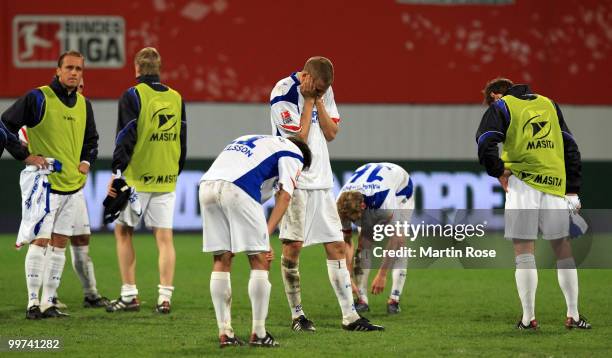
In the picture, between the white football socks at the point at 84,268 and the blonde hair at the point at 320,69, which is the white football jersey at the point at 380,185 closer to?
the blonde hair at the point at 320,69

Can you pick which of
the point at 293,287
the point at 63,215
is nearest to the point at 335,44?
the point at 63,215

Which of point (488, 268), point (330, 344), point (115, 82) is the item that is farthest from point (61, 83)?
point (115, 82)

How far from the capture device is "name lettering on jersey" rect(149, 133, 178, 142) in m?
9.50

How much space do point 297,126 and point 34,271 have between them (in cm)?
264

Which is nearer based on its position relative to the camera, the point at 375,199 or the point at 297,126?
the point at 297,126

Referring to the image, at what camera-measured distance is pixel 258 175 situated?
720 cm

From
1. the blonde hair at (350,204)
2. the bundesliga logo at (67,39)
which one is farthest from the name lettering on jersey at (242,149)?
the bundesliga logo at (67,39)

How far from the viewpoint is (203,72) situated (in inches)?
739

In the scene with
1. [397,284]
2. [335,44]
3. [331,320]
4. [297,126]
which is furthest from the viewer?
[335,44]

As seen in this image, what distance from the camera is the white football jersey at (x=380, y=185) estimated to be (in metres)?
9.58

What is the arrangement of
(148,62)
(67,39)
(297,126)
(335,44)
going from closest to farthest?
(297,126) → (148,62) → (67,39) → (335,44)

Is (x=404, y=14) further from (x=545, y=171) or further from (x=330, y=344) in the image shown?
(x=330, y=344)

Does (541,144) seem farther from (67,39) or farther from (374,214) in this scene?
(67,39)

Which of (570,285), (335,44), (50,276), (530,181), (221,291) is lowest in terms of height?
(50,276)
